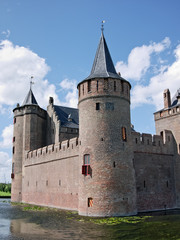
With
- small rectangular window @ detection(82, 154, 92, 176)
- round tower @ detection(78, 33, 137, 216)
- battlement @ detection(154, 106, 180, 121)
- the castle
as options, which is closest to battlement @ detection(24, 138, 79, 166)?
the castle

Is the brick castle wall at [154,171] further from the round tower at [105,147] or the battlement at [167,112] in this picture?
the round tower at [105,147]

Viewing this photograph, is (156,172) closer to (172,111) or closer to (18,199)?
(172,111)

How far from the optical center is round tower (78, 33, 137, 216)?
1897 cm

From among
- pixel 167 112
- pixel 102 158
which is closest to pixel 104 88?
pixel 102 158

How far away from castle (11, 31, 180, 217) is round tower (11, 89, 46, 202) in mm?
124

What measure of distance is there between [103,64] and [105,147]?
6.97 m

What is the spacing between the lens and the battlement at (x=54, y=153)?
24084 millimetres

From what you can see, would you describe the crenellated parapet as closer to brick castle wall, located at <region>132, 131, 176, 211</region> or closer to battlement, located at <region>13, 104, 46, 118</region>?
brick castle wall, located at <region>132, 131, 176, 211</region>

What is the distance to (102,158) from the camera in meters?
19.4

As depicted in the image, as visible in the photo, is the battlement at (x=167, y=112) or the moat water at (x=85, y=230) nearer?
the moat water at (x=85, y=230)

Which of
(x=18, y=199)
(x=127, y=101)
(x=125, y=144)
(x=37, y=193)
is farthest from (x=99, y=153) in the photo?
(x=18, y=199)

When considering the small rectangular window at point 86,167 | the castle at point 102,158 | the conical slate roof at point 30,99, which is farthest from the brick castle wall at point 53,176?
A: the conical slate roof at point 30,99

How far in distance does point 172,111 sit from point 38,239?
18.5 m

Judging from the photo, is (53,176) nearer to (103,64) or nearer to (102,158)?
(102,158)
